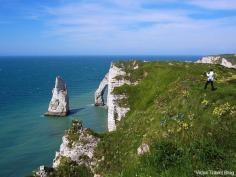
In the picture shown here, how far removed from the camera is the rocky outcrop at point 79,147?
35031 millimetres

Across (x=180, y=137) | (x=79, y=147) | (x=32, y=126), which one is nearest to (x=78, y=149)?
(x=79, y=147)

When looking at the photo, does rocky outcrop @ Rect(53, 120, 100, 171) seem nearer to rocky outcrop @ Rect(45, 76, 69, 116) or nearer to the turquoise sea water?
the turquoise sea water

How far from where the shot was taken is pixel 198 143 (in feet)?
82.2

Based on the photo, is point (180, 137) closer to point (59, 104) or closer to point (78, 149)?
point (78, 149)

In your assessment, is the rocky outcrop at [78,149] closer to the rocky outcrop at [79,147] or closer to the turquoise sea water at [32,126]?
the rocky outcrop at [79,147]

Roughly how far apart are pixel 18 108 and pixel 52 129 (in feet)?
86.6

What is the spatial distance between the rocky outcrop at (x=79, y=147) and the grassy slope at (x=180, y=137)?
92cm

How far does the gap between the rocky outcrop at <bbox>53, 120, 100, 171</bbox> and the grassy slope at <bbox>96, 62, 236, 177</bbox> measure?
0.92m

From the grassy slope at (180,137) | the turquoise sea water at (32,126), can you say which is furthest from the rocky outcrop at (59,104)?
the grassy slope at (180,137)

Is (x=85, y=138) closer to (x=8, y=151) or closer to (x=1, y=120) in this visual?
(x=8, y=151)

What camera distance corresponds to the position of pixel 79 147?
35.9 meters

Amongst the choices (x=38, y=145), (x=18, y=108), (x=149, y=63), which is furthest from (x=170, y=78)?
(x=18, y=108)

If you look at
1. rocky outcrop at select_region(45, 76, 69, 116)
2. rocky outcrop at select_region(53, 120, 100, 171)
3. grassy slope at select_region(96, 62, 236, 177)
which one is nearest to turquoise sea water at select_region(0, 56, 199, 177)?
rocky outcrop at select_region(45, 76, 69, 116)

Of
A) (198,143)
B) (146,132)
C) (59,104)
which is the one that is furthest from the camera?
(59,104)
